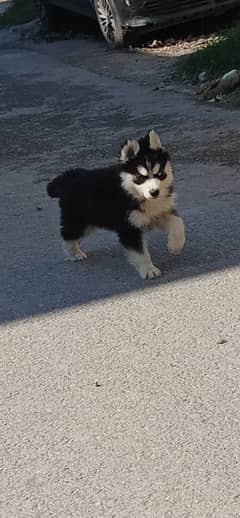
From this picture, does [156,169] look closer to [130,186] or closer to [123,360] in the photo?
[130,186]

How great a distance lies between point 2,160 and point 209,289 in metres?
4.52

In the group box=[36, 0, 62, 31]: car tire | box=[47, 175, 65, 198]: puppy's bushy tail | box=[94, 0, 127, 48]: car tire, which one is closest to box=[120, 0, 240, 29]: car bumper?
box=[94, 0, 127, 48]: car tire

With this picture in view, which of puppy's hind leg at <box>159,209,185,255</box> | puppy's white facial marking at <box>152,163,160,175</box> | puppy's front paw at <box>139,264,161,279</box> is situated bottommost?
puppy's front paw at <box>139,264,161,279</box>

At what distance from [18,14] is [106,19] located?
728cm

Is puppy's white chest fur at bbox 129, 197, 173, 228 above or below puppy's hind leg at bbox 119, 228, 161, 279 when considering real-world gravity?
above

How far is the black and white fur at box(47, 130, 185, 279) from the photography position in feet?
17.5

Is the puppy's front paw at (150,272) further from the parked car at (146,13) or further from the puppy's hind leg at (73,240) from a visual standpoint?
the parked car at (146,13)

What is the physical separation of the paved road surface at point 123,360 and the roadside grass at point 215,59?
1.93 meters

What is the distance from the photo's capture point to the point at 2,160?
9.30m

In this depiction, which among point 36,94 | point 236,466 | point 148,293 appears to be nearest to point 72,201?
point 148,293

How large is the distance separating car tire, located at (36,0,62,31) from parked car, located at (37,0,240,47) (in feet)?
11.9

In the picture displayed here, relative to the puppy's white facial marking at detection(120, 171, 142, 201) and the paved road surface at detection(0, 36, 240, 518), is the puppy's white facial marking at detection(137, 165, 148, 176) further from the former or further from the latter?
the paved road surface at detection(0, 36, 240, 518)

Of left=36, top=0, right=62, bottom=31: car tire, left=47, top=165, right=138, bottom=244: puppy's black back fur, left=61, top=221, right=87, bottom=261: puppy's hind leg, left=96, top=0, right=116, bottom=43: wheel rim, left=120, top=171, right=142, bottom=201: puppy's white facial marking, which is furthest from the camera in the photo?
left=36, top=0, right=62, bottom=31: car tire

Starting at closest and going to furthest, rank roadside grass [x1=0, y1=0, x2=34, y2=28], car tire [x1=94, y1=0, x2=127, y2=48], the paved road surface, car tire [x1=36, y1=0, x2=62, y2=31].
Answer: the paved road surface, car tire [x1=94, y1=0, x2=127, y2=48], car tire [x1=36, y1=0, x2=62, y2=31], roadside grass [x1=0, y1=0, x2=34, y2=28]
